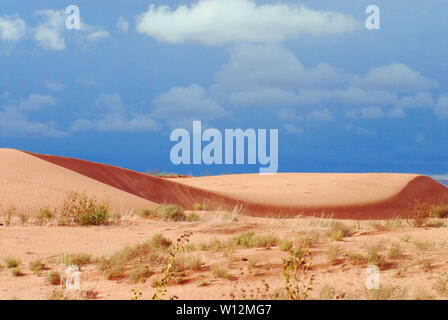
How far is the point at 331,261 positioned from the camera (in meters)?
9.66

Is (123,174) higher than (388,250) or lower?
higher

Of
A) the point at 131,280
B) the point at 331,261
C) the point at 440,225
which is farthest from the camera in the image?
the point at 440,225

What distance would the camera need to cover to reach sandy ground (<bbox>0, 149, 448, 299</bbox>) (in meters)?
8.34

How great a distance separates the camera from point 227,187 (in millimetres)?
41312

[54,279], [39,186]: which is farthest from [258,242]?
[39,186]

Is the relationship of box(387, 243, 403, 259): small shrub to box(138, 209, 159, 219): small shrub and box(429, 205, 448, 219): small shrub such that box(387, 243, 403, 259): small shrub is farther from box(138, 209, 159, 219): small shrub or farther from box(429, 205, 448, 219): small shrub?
box(429, 205, 448, 219): small shrub

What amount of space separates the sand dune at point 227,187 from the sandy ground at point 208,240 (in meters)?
0.11

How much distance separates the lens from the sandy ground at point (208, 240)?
8.34m

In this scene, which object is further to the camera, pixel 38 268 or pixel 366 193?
pixel 366 193

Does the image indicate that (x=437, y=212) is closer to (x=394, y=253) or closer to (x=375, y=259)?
(x=394, y=253)

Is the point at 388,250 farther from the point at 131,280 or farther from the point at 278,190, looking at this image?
the point at 278,190
